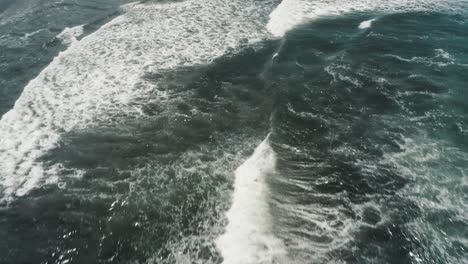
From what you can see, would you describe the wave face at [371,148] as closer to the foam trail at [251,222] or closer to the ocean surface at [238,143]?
the ocean surface at [238,143]

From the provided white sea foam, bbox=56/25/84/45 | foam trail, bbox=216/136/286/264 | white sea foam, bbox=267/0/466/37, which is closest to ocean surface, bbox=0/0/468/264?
foam trail, bbox=216/136/286/264

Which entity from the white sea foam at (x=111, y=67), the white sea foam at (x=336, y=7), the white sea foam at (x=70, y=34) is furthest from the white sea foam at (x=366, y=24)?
the white sea foam at (x=70, y=34)

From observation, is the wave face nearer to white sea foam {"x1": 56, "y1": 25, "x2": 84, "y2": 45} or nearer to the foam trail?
the foam trail

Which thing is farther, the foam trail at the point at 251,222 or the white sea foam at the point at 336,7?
the white sea foam at the point at 336,7

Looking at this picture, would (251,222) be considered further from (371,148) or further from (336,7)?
(336,7)

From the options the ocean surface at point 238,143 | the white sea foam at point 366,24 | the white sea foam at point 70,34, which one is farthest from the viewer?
the white sea foam at point 366,24
